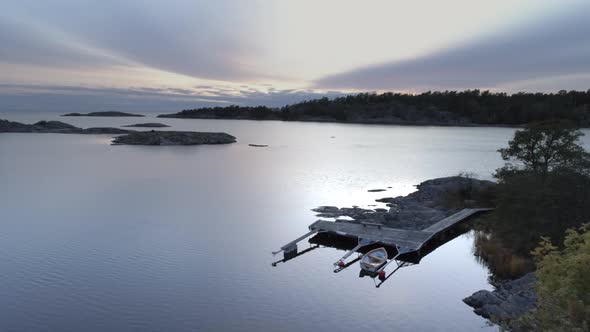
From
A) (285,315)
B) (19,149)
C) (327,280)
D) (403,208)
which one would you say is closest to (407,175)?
(403,208)

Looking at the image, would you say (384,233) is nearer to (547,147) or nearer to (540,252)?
(540,252)

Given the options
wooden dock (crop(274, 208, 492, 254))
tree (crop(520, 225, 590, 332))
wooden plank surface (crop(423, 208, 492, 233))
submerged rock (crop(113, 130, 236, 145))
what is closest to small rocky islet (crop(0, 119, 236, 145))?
submerged rock (crop(113, 130, 236, 145))

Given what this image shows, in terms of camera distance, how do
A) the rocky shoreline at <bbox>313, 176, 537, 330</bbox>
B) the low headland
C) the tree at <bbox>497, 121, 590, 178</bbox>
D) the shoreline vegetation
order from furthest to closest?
the tree at <bbox>497, 121, 590, 178</bbox>, the rocky shoreline at <bbox>313, 176, 537, 330</bbox>, the low headland, the shoreline vegetation

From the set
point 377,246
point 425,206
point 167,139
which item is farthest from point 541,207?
point 167,139

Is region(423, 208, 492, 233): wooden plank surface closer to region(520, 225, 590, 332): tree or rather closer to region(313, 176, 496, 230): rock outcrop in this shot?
region(313, 176, 496, 230): rock outcrop

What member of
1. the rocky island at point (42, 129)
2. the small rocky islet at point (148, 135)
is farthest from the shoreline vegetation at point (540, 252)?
the rocky island at point (42, 129)

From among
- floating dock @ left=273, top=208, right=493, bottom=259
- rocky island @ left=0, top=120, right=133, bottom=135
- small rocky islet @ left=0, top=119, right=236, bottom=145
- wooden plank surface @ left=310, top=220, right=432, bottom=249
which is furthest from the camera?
rocky island @ left=0, top=120, right=133, bottom=135
